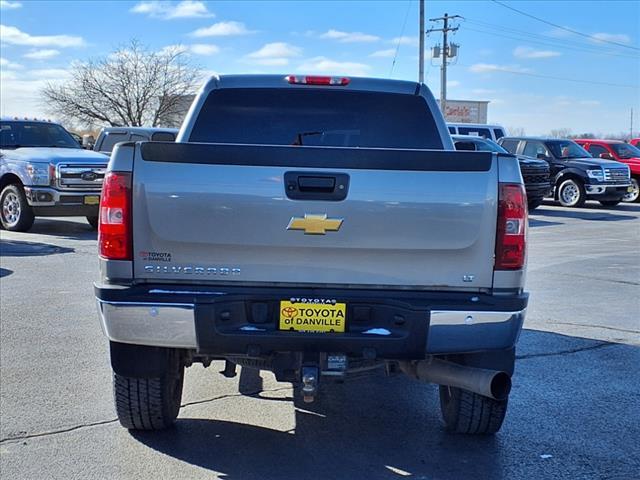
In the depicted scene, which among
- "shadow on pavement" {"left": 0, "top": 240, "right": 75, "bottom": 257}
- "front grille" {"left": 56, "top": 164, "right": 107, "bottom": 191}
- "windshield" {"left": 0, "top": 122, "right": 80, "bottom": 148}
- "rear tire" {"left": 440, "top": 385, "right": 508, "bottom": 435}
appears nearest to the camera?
"rear tire" {"left": 440, "top": 385, "right": 508, "bottom": 435}

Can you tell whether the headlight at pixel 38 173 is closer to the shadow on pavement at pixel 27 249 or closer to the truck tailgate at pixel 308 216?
the shadow on pavement at pixel 27 249

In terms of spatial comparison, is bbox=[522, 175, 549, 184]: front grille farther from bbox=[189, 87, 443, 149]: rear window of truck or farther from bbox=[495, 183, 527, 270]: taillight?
bbox=[495, 183, 527, 270]: taillight

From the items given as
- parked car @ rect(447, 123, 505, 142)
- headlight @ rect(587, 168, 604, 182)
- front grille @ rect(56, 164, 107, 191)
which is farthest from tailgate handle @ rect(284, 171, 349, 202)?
parked car @ rect(447, 123, 505, 142)

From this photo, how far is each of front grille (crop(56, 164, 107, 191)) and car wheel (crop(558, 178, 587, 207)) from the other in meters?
14.3

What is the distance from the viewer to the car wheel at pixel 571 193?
22859 millimetres

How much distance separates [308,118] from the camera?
213 inches

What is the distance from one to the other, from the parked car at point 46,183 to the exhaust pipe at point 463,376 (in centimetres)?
1077

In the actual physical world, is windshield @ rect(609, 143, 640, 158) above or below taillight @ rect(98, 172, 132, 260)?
above

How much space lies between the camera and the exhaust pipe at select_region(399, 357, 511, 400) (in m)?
3.81

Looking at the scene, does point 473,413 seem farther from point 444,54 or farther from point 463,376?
point 444,54

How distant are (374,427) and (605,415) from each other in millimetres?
1555

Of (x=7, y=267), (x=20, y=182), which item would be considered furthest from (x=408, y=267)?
(x=20, y=182)

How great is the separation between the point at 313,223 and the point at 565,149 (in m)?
21.1

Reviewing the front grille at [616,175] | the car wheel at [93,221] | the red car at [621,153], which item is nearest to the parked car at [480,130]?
the red car at [621,153]
